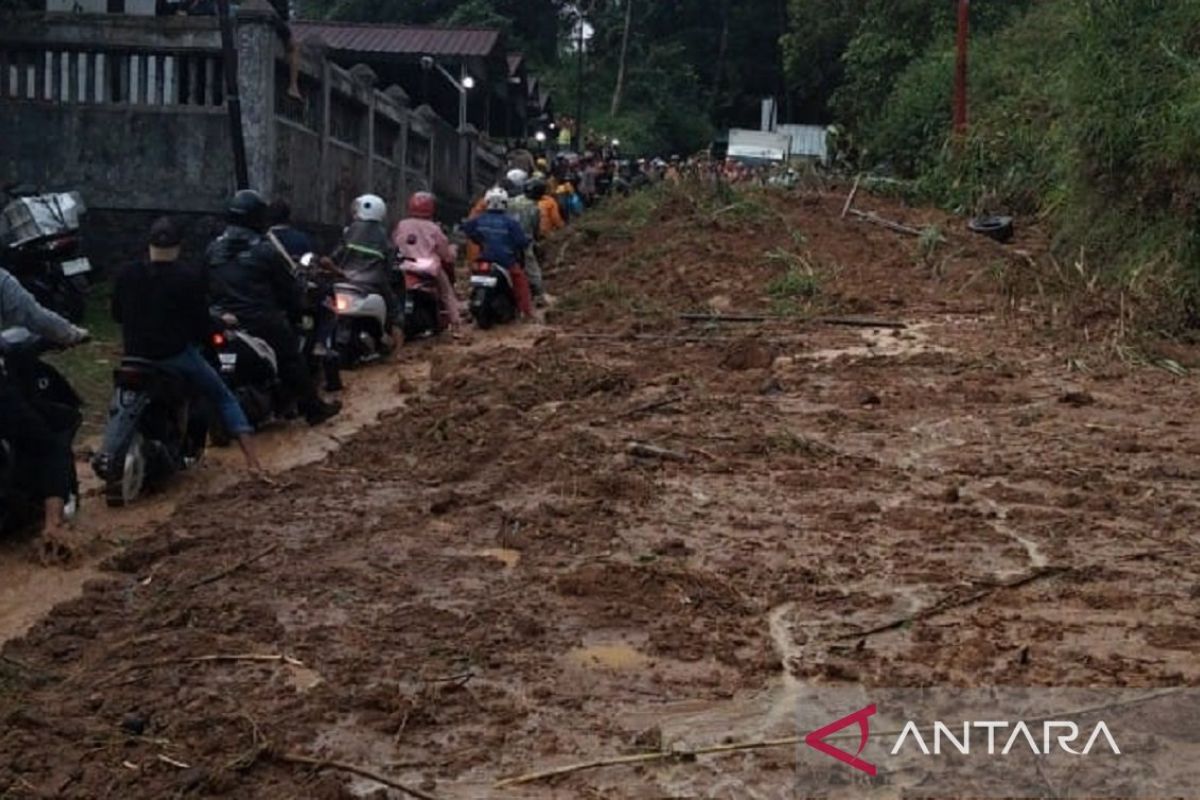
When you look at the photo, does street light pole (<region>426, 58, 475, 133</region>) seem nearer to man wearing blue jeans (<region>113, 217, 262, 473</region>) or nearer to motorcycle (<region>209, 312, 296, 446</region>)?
motorcycle (<region>209, 312, 296, 446</region>)

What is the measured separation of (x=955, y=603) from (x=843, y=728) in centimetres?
112

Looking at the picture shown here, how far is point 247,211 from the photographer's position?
7.65m

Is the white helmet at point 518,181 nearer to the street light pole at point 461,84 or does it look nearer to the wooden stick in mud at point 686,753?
the street light pole at point 461,84

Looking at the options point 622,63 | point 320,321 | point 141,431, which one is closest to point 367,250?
point 320,321

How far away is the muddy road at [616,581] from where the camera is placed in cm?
325

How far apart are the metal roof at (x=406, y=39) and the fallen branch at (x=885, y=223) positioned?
12.2 m

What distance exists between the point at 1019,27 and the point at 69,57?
16879 mm

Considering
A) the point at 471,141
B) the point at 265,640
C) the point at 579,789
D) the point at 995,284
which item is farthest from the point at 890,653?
the point at 471,141

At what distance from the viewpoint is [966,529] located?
16.8 ft

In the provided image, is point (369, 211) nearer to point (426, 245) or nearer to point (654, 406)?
point (426, 245)

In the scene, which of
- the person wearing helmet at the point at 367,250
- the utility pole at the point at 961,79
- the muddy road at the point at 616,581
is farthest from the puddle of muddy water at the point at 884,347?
the utility pole at the point at 961,79

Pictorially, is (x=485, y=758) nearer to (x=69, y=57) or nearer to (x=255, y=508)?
(x=255, y=508)

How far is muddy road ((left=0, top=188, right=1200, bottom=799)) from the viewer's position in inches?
128

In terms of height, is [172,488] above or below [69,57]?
below
